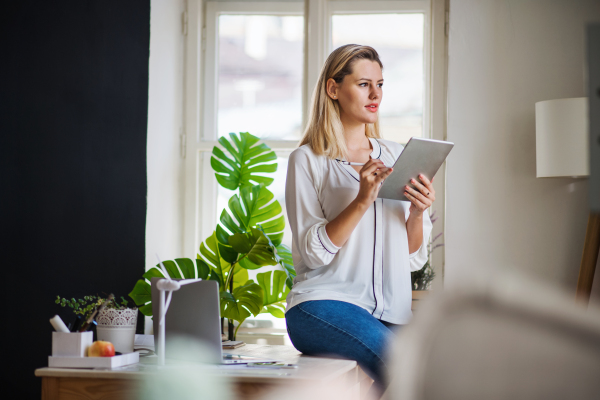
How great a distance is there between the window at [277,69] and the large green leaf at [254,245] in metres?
0.67

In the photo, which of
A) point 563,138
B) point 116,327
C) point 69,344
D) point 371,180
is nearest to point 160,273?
point 116,327

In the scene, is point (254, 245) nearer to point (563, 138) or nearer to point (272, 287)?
point (272, 287)

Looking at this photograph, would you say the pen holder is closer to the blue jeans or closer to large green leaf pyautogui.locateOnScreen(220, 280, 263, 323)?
the blue jeans

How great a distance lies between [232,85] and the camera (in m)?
3.49

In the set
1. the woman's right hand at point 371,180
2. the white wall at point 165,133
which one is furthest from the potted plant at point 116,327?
the white wall at point 165,133

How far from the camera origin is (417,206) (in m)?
1.88

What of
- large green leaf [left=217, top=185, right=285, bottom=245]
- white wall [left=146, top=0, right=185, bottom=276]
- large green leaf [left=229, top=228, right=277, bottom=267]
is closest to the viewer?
large green leaf [left=229, top=228, right=277, bottom=267]

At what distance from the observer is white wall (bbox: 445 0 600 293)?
9.75ft

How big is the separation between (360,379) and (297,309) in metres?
0.30

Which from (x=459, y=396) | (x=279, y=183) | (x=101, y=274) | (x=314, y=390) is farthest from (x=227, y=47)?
(x=459, y=396)

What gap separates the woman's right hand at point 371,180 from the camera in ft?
5.82

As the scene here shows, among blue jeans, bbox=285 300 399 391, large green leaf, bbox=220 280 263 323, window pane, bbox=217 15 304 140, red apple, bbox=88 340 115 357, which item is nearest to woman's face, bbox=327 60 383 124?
blue jeans, bbox=285 300 399 391

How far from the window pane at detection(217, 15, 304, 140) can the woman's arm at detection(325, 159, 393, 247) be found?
1.66m

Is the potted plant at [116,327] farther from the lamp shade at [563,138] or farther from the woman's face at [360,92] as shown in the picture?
the lamp shade at [563,138]
